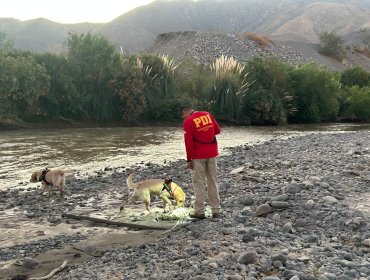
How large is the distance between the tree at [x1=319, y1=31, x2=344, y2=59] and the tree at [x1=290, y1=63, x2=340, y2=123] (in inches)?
2014

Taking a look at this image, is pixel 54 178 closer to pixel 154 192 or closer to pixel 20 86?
pixel 154 192

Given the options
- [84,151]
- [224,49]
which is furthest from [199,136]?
[224,49]

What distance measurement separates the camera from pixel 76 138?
27859mm

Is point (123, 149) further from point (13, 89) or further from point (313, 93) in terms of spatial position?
point (313, 93)

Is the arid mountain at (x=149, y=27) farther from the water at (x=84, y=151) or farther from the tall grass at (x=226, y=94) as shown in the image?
the water at (x=84, y=151)

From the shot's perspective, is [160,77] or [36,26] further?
[36,26]

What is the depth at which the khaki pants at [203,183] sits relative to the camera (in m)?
8.37

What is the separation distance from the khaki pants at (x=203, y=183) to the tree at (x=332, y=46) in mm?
90035

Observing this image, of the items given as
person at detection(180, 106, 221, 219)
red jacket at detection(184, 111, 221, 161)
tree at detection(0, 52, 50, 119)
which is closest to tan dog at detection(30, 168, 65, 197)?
person at detection(180, 106, 221, 219)

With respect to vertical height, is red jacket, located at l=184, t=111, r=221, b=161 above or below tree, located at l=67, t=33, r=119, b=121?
below

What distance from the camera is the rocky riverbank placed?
5.89m

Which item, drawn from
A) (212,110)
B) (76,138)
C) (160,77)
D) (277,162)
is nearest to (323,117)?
(212,110)

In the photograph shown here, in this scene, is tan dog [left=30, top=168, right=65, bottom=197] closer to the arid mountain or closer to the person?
the person

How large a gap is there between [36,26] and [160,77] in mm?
162259
